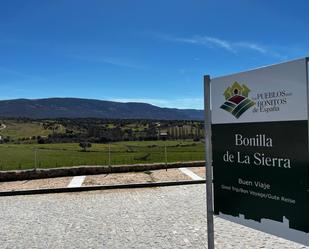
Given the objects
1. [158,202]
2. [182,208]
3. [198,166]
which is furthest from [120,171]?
[182,208]

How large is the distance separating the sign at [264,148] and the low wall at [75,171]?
13.3 metres

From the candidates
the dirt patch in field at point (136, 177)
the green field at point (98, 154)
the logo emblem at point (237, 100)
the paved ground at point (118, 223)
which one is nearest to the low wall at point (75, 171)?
the dirt patch in field at point (136, 177)

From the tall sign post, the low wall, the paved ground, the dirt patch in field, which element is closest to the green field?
the low wall

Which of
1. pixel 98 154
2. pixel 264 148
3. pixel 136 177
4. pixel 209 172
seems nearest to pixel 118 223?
pixel 209 172

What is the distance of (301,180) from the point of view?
416cm

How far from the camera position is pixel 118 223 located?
31.6 ft

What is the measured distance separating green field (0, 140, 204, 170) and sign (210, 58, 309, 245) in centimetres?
1513

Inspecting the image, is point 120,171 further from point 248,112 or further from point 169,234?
Answer: point 248,112

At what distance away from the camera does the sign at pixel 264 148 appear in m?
4.19

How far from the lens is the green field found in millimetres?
20594

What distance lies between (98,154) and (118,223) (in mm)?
14431

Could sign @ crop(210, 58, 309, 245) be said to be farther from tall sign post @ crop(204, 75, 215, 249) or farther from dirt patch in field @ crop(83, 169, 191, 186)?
dirt patch in field @ crop(83, 169, 191, 186)

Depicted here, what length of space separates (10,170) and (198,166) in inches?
286

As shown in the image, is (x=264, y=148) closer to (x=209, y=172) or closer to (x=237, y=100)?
(x=237, y=100)
